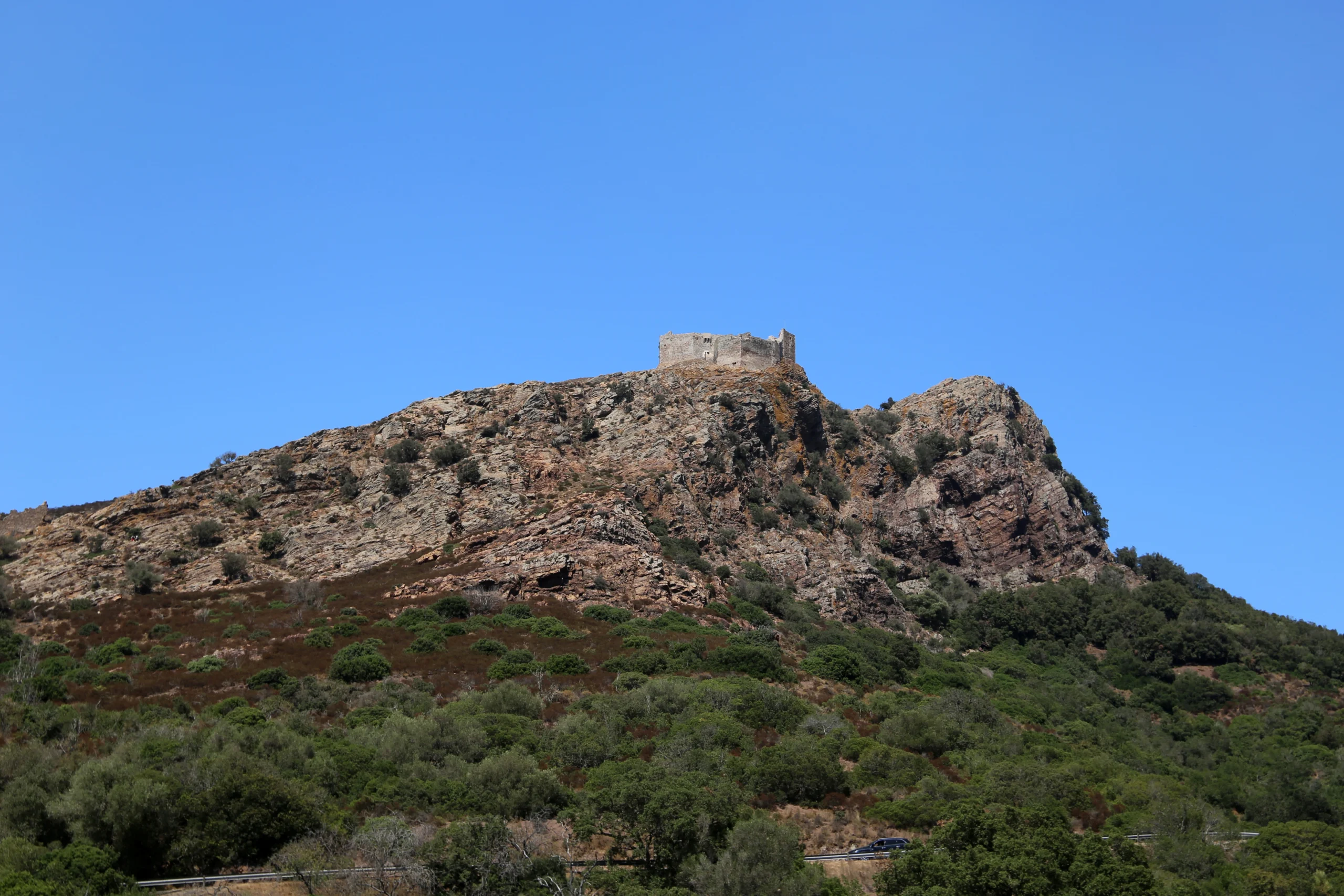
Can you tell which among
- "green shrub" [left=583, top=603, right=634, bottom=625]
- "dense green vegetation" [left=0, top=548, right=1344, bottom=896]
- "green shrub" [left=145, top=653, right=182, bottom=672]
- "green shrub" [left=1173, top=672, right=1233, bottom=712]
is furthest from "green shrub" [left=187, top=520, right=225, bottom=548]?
"green shrub" [left=1173, top=672, right=1233, bottom=712]

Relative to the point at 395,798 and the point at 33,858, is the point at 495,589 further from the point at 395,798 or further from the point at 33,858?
the point at 33,858

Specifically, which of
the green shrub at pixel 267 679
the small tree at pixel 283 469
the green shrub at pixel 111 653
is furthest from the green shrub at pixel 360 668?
the small tree at pixel 283 469

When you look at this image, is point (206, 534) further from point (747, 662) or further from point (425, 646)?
point (747, 662)

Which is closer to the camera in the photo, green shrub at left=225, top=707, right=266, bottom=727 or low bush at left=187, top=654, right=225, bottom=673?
green shrub at left=225, top=707, right=266, bottom=727

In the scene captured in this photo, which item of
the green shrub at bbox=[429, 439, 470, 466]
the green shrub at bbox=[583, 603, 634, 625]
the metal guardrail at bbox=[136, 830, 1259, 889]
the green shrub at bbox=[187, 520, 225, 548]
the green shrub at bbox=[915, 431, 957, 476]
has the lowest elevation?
the metal guardrail at bbox=[136, 830, 1259, 889]

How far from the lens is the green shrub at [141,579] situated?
65750 millimetres

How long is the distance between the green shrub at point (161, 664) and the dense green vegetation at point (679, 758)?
1.07 ft

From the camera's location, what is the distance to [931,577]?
279ft

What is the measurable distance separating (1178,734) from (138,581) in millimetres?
54609

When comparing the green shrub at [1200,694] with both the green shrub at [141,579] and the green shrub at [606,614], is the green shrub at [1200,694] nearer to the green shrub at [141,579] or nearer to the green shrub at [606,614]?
the green shrub at [606,614]

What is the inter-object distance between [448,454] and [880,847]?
45921 millimetres

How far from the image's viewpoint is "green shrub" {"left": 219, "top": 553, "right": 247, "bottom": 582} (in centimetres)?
6819

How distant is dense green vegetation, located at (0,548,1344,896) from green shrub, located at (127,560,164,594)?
685 cm

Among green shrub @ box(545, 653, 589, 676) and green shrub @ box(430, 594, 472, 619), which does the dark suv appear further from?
green shrub @ box(430, 594, 472, 619)
